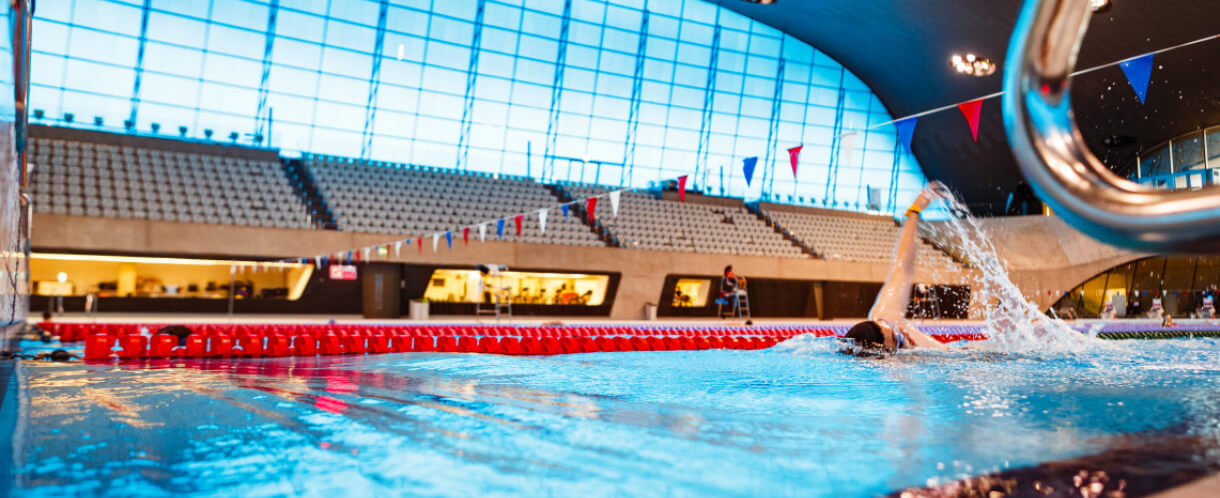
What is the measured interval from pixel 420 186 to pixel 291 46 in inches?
256

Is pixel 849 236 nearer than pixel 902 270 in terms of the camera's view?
No

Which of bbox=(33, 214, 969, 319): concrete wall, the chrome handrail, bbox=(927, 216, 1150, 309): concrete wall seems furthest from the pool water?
bbox=(927, 216, 1150, 309): concrete wall

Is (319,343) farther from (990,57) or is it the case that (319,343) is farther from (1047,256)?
(1047,256)

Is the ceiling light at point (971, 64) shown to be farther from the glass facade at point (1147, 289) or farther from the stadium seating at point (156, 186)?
the stadium seating at point (156, 186)

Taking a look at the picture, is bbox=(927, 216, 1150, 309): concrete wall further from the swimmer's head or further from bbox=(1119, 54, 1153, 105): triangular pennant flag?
the swimmer's head

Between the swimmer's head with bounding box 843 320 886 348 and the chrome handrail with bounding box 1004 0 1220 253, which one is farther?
the swimmer's head with bounding box 843 320 886 348

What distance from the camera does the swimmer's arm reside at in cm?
815

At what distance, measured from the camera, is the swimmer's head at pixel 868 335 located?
8211 mm

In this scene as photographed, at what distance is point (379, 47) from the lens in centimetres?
2580

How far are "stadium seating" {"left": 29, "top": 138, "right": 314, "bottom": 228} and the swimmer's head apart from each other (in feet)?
55.0

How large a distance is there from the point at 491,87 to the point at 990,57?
692 inches

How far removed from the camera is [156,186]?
20.1 metres

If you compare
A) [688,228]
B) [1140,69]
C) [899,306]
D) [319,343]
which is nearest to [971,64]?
[688,228]

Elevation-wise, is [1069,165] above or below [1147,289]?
below
